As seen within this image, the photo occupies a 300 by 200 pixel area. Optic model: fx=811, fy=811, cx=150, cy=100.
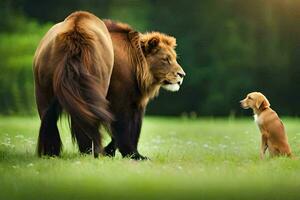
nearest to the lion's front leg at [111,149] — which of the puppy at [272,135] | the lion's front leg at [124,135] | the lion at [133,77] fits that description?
the lion at [133,77]

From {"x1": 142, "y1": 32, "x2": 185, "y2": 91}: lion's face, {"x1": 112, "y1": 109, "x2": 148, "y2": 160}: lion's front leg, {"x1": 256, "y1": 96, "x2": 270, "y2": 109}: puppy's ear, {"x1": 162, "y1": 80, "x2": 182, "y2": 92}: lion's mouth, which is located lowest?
{"x1": 112, "y1": 109, "x2": 148, "y2": 160}: lion's front leg

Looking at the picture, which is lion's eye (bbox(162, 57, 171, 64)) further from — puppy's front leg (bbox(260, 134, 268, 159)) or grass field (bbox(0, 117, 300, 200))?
puppy's front leg (bbox(260, 134, 268, 159))

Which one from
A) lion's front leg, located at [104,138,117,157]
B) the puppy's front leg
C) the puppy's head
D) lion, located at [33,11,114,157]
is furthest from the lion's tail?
the puppy's head

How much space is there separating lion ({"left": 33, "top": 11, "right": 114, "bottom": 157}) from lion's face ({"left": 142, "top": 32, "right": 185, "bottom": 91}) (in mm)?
801

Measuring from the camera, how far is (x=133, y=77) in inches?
297

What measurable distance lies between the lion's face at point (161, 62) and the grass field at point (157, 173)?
0.73 meters

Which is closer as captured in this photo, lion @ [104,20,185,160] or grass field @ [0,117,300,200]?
grass field @ [0,117,300,200]

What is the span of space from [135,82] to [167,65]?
40 cm

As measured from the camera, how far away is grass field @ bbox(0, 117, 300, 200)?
469 centimetres

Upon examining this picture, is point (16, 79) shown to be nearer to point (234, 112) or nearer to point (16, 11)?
point (16, 11)

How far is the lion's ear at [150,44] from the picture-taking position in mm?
7762

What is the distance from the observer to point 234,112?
47.2 ft

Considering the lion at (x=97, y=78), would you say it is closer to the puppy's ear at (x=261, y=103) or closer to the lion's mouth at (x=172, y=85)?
the lion's mouth at (x=172, y=85)

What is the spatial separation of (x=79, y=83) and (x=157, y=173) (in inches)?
45.6
